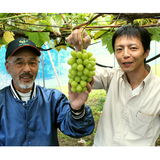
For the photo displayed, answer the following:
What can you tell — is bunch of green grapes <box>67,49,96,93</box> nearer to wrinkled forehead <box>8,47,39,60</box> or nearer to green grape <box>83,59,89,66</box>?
green grape <box>83,59,89,66</box>

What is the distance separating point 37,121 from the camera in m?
1.11

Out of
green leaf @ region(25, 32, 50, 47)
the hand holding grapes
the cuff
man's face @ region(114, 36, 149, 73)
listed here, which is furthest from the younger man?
green leaf @ region(25, 32, 50, 47)

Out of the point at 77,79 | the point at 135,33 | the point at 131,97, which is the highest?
the point at 135,33

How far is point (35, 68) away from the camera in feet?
3.59

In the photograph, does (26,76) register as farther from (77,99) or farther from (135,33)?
(135,33)

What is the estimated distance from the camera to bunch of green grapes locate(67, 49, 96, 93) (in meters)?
0.80

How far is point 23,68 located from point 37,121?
1.35 ft

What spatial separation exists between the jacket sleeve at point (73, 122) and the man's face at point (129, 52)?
0.41 m

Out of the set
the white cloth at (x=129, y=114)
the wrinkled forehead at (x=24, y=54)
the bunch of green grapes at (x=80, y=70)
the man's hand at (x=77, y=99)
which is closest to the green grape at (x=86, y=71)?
the bunch of green grapes at (x=80, y=70)

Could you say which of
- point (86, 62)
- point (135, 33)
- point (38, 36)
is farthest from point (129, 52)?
point (38, 36)

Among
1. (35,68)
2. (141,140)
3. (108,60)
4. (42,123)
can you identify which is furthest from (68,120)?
(108,60)

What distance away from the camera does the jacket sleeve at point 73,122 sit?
1007 millimetres

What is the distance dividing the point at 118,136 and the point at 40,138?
585 millimetres
